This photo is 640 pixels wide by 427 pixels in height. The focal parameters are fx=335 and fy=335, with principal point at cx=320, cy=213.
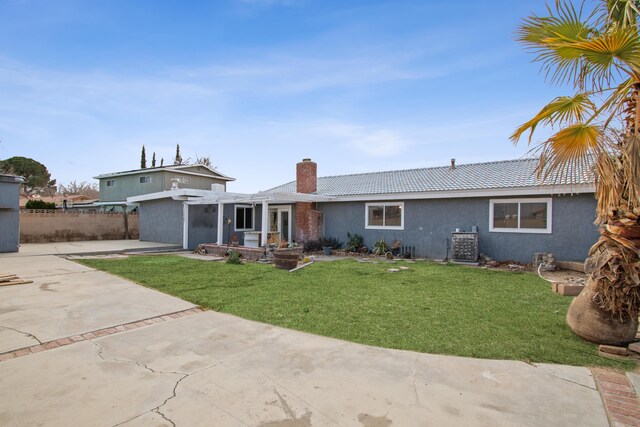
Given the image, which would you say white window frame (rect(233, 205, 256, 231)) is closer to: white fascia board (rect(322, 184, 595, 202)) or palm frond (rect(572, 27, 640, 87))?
white fascia board (rect(322, 184, 595, 202))

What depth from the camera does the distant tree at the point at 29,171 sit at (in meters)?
33.4

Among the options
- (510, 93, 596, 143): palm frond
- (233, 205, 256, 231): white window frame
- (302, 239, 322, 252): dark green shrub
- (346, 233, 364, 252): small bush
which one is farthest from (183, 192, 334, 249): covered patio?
(510, 93, 596, 143): palm frond

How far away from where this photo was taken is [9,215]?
1361cm

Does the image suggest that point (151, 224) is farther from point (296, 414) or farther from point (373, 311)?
point (296, 414)

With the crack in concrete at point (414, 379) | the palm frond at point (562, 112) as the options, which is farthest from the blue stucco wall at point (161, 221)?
the palm frond at point (562, 112)

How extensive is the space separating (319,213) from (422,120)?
6593 mm

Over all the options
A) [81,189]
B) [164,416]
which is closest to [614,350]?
[164,416]

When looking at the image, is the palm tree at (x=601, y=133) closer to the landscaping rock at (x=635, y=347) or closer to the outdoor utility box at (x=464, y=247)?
the landscaping rock at (x=635, y=347)

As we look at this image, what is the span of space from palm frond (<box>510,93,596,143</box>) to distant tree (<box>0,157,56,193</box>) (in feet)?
140

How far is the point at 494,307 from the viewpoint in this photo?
19.6ft

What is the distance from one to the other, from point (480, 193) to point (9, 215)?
60.2 feet

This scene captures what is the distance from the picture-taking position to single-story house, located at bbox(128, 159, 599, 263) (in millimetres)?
10594

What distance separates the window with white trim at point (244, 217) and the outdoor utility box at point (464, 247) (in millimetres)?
10050

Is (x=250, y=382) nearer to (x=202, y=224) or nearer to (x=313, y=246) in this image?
(x=313, y=246)
